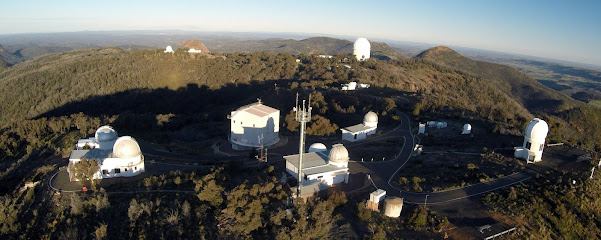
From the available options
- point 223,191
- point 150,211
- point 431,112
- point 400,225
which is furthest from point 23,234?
point 431,112

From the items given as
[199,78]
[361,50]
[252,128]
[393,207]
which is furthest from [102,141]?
[361,50]

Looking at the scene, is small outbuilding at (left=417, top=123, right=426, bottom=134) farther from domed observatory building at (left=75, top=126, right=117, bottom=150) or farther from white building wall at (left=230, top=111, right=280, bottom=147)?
domed observatory building at (left=75, top=126, right=117, bottom=150)

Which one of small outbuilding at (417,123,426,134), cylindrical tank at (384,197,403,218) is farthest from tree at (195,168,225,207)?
small outbuilding at (417,123,426,134)

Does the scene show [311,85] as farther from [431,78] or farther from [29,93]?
[29,93]

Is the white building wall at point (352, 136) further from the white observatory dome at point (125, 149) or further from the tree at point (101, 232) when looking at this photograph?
the tree at point (101, 232)

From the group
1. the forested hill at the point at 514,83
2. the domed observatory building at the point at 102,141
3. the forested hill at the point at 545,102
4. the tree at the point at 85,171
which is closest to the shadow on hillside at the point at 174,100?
the domed observatory building at the point at 102,141
